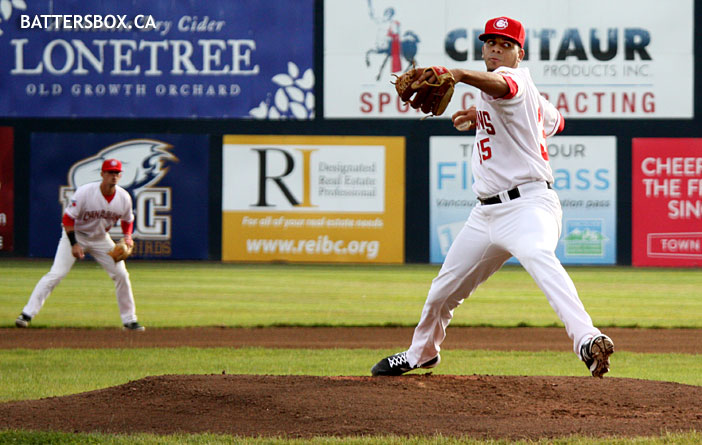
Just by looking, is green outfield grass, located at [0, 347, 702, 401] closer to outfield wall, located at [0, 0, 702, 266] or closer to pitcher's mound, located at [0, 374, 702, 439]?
pitcher's mound, located at [0, 374, 702, 439]

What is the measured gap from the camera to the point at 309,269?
710 inches

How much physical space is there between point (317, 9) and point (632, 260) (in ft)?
24.9

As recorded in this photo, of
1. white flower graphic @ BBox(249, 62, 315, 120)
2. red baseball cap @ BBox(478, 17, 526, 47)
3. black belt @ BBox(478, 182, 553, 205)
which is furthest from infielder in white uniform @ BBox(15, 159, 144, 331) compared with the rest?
white flower graphic @ BBox(249, 62, 315, 120)

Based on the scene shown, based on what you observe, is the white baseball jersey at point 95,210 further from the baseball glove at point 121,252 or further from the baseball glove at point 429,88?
the baseball glove at point 429,88

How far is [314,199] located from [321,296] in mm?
5243

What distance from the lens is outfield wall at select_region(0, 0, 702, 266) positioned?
18.6 meters

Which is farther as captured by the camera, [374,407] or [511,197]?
[511,197]

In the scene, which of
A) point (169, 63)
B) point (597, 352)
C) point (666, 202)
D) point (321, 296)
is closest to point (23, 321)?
point (321, 296)

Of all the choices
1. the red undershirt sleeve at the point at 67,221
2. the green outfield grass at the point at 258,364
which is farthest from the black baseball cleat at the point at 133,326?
the green outfield grass at the point at 258,364

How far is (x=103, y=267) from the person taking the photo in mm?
9664

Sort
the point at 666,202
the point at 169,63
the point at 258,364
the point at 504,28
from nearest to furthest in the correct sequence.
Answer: the point at 504,28
the point at 258,364
the point at 666,202
the point at 169,63

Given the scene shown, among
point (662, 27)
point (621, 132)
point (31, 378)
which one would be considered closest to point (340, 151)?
point (621, 132)

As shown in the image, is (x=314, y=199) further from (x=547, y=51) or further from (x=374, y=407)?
(x=374, y=407)

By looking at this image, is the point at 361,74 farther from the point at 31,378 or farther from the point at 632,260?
the point at 31,378
